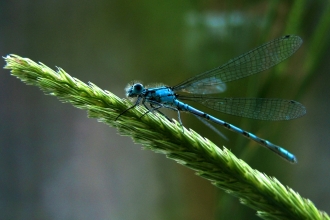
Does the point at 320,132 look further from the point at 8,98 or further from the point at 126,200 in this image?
the point at 8,98

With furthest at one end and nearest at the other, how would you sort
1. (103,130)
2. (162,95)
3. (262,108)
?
(103,130) → (162,95) → (262,108)

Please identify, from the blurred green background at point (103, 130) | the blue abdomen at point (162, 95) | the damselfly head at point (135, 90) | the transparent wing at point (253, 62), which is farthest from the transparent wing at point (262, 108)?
the blurred green background at point (103, 130)

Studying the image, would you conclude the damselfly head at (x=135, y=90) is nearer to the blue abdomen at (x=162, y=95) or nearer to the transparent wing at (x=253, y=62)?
the blue abdomen at (x=162, y=95)

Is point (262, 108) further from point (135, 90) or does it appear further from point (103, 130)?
point (103, 130)

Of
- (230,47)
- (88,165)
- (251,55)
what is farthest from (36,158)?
(251,55)

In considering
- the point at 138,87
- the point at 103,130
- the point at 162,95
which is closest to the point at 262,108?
the point at 162,95

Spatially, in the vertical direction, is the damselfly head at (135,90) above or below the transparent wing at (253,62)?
below
